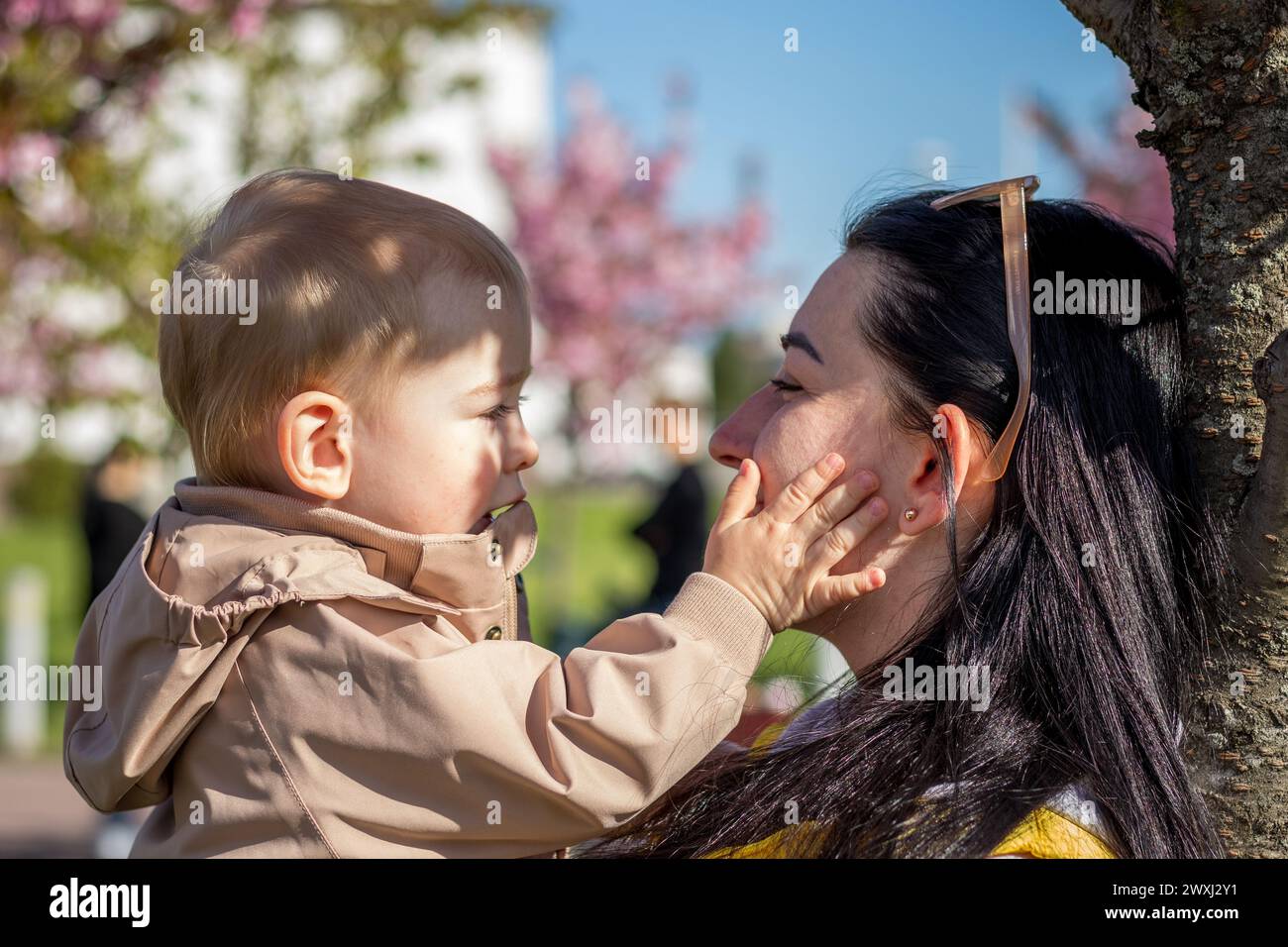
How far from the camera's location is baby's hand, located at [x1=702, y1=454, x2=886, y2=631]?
1.87 m

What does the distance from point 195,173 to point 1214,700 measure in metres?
7.09

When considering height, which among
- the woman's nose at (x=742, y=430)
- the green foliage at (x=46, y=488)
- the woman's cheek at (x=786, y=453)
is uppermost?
the green foliage at (x=46, y=488)

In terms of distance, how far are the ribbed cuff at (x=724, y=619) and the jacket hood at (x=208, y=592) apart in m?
0.37

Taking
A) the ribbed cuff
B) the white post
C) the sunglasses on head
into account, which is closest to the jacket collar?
the ribbed cuff

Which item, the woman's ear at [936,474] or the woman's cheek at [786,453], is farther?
the woman's cheek at [786,453]

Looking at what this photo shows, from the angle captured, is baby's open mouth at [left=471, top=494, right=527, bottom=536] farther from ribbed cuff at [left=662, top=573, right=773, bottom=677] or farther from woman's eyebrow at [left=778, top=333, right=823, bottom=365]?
woman's eyebrow at [left=778, top=333, right=823, bottom=365]

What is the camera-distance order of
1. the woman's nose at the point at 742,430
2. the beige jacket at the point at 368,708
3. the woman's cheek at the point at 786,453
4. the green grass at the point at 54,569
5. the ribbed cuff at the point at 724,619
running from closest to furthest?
the beige jacket at the point at 368,708, the ribbed cuff at the point at 724,619, the woman's cheek at the point at 786,453, the woman's nose at the point at 742,430, the green grass at the point at 54,569

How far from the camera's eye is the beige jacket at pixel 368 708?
168 centimetres

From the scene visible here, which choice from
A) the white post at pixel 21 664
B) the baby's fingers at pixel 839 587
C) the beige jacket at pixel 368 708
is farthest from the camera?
the white post at pixel 21 664

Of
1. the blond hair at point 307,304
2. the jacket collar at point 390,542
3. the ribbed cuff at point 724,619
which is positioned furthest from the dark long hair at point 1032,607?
the blond hair at point 307,304

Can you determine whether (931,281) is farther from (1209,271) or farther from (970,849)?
(970,849)

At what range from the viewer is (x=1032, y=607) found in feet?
6.10

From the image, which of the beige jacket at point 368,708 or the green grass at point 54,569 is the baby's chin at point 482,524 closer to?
the beige jacket at point 368,708

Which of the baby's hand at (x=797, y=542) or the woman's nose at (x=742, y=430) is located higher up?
the woman's nose at (x=742, y=430)
